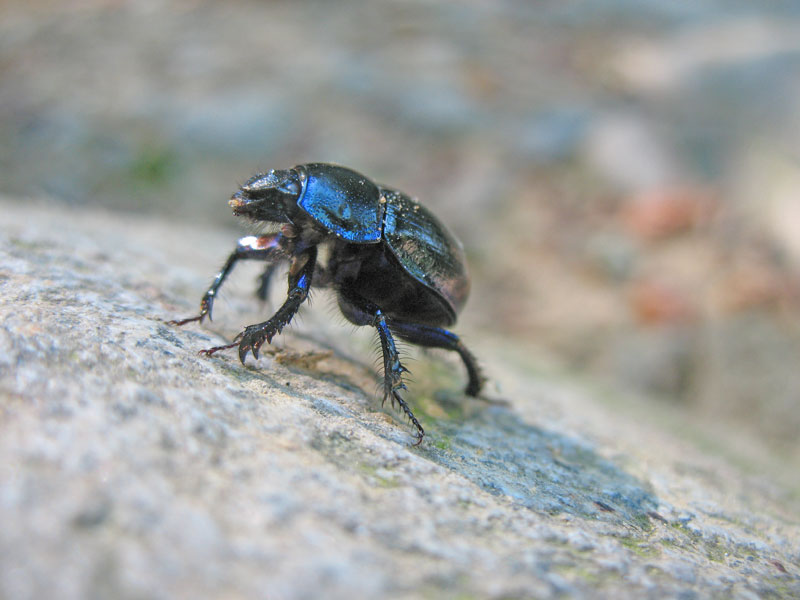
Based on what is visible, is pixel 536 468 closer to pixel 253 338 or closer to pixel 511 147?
pixel 253 338

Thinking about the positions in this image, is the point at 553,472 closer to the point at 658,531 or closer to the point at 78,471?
the point at 658,531

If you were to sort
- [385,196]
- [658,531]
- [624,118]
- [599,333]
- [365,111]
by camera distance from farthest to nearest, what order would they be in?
[624,118] → [365,111] → [599,333] → [385,196] → [658,531]

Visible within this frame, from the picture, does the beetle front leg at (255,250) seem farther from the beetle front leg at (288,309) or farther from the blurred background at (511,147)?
the blurred background at (511,147)

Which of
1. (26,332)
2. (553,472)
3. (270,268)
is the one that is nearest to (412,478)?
(553,472)

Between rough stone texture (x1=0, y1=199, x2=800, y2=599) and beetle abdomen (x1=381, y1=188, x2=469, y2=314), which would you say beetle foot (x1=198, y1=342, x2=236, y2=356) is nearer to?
rough stone texture (x1=0, y1=199, x2=800, y2=599)

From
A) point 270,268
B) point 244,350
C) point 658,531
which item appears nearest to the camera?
point 658,531

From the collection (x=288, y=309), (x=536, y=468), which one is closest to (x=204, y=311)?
(x=288, y=309)
